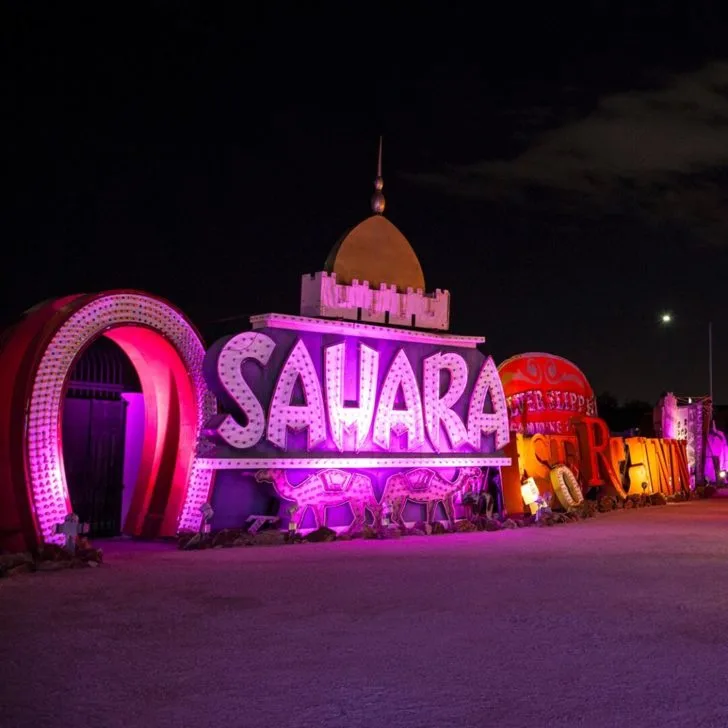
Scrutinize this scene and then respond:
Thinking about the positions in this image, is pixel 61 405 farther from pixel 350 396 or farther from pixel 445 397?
pixel 445 397

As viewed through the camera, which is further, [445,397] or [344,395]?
[445,397]

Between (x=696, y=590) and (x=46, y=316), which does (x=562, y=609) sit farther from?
(x=46, y=316)

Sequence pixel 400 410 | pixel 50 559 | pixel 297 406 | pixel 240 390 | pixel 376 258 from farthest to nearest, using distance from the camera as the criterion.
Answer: pixel 376 258 → pixel 400 410 → pixel 297 406 → pixel 240 390 → pixel 50 559

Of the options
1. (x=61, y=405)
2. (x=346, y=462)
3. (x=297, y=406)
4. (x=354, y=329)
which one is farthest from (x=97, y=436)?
(x=354, y=329)

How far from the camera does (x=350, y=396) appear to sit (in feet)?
59.6

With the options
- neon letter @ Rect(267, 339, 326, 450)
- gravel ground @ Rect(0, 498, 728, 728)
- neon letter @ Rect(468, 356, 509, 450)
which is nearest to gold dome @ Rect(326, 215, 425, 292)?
neon letter @ Rect(468, 356, 509, 450)

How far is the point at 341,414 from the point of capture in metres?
17.7

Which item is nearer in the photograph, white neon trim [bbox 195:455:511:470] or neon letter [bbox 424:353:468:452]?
white neon trim [bbox 195:455:511:470]

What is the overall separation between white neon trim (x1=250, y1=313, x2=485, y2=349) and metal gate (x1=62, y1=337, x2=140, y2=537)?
282cm

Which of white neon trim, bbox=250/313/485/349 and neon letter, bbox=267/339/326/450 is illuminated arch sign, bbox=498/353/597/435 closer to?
white neon trim, bbox=250/313/485/349

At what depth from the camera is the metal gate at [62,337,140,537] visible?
16344mm

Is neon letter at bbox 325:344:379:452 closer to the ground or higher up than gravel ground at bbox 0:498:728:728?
higher up

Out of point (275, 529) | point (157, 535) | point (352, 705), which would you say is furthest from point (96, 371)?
point (352, 705)

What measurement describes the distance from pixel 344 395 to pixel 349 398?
0.60ft
